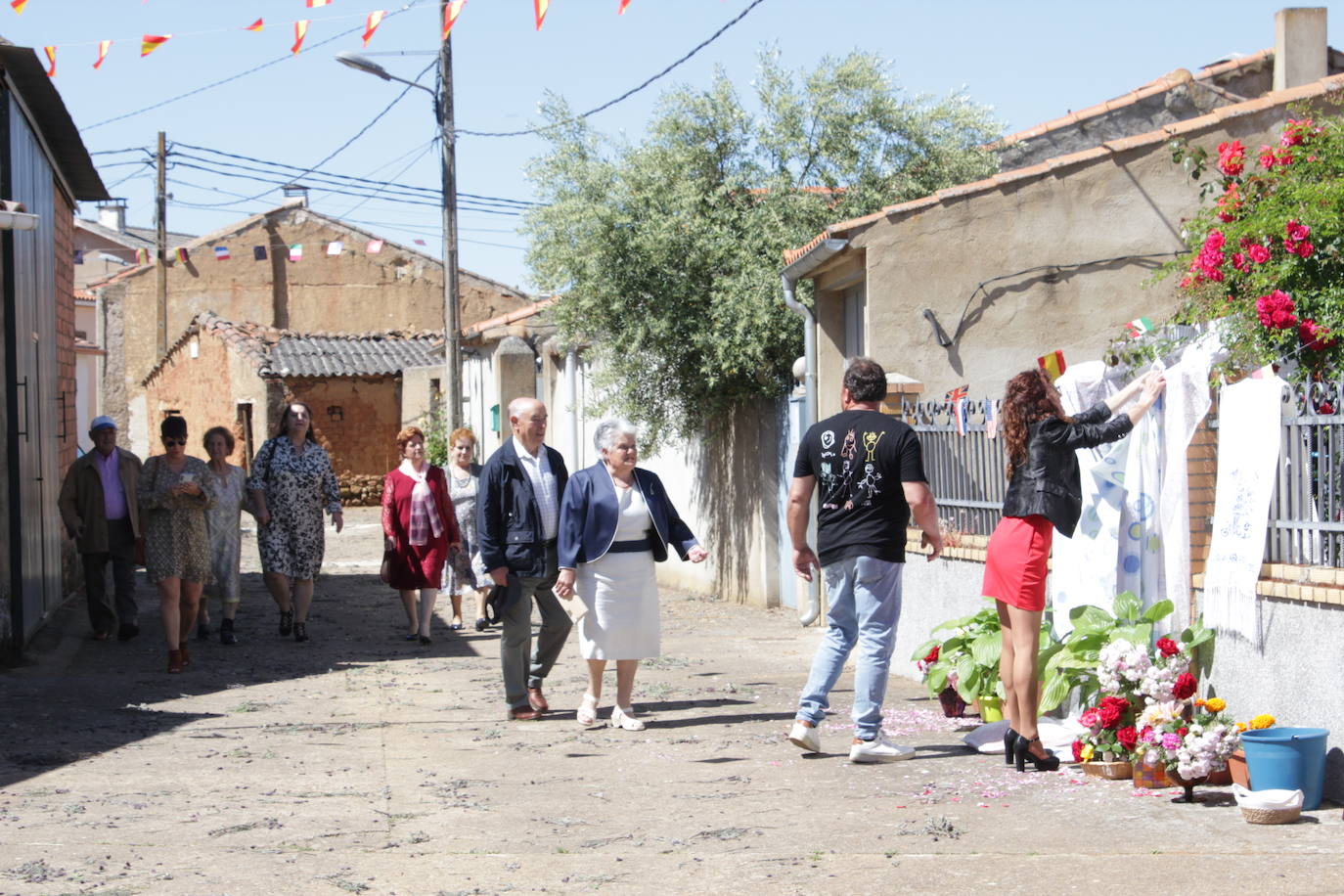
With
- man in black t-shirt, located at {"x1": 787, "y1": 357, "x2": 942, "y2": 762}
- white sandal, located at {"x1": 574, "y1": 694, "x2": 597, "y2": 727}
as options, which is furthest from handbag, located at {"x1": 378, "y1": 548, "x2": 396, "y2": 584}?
man in black t-shirt, located at {"x1": 787, "y1": 357, "x2": 942, "y2": 762}

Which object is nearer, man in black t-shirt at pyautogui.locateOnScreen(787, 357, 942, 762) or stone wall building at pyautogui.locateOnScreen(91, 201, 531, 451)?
man in black t-shirt at pyautogui.locateOnScreen(787, 357, 942, 762)

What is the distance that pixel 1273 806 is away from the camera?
5422 mm

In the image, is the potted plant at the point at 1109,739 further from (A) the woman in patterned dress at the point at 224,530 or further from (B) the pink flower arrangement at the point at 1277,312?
(A) the woman in patterned dress at the point at 224,530

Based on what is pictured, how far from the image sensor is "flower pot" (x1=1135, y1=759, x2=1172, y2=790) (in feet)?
20.0

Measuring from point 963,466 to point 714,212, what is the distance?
16.8 feet

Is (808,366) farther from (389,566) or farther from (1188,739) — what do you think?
(1188,739)

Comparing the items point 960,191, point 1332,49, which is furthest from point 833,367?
point 1332,49

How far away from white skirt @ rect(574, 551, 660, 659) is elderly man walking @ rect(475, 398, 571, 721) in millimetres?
333

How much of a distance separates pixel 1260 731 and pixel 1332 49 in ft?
34.1

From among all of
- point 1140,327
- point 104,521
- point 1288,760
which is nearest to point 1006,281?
point 1140,327

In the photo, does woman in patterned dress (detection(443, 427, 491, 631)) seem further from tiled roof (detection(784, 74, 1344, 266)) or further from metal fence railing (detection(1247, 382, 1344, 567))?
metal fence railing (detection(1247, 382, 1344, 567))

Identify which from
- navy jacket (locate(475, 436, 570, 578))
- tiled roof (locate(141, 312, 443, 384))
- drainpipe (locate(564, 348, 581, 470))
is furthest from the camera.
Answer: tiled roof (locate(141, 312, 443, 384))

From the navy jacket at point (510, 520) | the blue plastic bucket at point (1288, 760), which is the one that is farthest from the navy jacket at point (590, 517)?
the blue plastic bucket at point (1288, 760)

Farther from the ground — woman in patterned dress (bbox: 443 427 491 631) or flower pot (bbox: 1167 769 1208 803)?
woman in patterned dress (bbox: 443 427 491 631)
